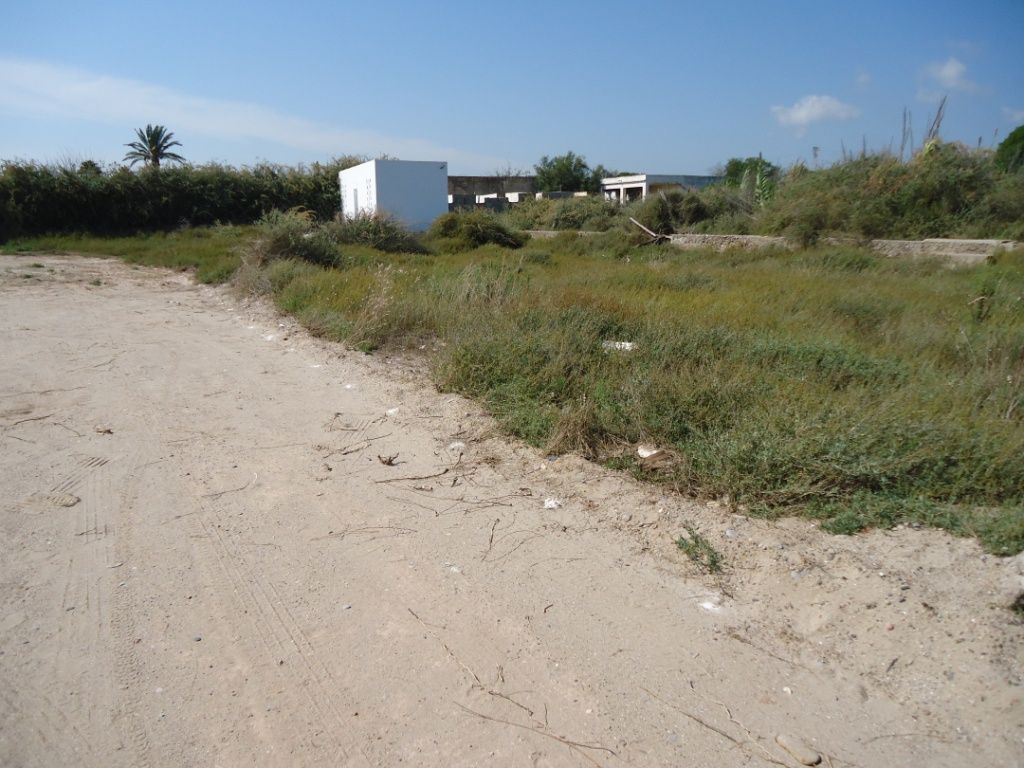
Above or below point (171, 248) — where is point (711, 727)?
below

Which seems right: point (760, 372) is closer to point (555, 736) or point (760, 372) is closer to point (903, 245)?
point (555, 736)

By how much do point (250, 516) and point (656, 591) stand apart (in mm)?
2530

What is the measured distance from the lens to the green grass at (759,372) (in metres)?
4.02

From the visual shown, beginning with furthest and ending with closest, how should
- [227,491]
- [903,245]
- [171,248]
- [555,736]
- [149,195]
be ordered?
[149,195] → [171,248] → [903,245] → [227,491] → [555,736]

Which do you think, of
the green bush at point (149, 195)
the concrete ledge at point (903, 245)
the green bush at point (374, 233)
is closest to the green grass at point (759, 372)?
the concrete ledge at point (903, 245)

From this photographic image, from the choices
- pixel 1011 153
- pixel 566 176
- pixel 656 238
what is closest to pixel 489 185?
pixel 566 176

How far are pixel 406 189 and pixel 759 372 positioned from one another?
2067cm

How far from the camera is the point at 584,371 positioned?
6.09m

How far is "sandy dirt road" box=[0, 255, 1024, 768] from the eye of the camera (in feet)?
8.54

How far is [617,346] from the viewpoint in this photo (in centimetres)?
663

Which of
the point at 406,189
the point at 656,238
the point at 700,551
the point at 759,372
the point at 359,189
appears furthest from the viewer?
the point at 359,189

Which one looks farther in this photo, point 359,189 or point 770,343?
point 359,189

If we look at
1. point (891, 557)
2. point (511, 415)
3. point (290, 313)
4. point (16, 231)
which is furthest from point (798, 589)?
point (16, 231)

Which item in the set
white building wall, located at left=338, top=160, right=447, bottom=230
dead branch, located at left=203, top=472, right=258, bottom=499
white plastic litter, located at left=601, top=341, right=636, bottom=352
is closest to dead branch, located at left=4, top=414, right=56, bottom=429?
dead branch, located at left=203, top=472, right=258, bottom=499
